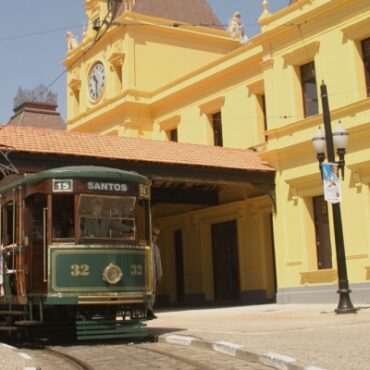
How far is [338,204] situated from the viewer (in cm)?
1594

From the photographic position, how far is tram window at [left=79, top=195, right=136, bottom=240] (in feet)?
39.3

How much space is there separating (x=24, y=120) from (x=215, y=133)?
60.7 feet

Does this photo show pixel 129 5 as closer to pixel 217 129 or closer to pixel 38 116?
pixel 217 129

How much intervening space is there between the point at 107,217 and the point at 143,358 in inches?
120

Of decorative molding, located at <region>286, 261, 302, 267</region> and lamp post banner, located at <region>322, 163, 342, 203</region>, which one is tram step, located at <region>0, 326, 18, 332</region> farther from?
decorative molding, located at <region>286, 261, 302, 267</region>

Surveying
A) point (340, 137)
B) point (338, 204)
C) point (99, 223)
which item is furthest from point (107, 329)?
point (340, 137)

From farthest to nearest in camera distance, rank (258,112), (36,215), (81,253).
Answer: (258,112), (36,215), (81,253)

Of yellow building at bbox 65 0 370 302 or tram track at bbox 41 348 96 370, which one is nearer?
tram track at bbox 41 348 96 370

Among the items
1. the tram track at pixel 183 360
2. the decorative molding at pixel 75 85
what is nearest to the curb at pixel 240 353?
the tram track at pixel 183 360

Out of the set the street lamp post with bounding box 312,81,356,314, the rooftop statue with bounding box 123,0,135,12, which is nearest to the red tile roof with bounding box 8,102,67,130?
the rooftop statue with bounding box 123,0,135,12

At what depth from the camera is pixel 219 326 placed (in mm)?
14133

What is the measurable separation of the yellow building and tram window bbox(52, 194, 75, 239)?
701 centimetres

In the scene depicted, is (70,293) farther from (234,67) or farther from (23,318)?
(234,67)

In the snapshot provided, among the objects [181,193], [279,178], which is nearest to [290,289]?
[279,178]
